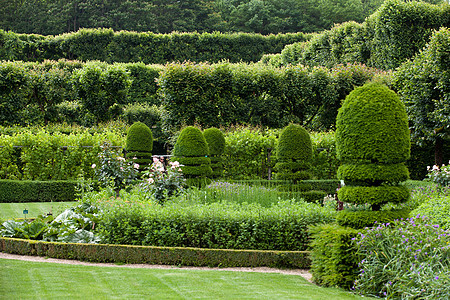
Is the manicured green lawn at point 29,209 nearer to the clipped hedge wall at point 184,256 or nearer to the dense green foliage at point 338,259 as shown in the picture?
the clipped hedge wall at point 184,256

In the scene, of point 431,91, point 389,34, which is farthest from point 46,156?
point 389,34

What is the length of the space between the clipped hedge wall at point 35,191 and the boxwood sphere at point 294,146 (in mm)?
6470

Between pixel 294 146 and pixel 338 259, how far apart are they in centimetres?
539

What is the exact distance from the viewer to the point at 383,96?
5523 mm

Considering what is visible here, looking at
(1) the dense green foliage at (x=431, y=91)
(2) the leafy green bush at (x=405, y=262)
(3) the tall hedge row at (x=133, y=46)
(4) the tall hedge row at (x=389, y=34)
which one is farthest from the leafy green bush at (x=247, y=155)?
(3) the tall hedge row at (x=133, y=46)

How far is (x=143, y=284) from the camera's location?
4.86 meters

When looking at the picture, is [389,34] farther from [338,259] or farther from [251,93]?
[338,259]

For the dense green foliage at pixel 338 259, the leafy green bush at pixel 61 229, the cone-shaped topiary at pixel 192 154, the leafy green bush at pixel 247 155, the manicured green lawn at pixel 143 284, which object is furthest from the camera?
the leafy green bush at pixel 247 155

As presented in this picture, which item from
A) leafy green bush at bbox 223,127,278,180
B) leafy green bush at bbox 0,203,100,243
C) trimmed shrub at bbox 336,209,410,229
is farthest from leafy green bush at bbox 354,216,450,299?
leafy green bush at bbox 223,127,278,180

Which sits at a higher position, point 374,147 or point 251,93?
point 251,93

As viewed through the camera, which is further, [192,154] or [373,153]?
[192,154]

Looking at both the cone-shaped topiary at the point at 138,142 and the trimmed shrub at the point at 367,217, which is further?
the cone-shaped topiary at the point at 138,142

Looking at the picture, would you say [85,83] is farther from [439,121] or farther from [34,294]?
[34,294]

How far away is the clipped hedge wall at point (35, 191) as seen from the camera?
40.1 feet
